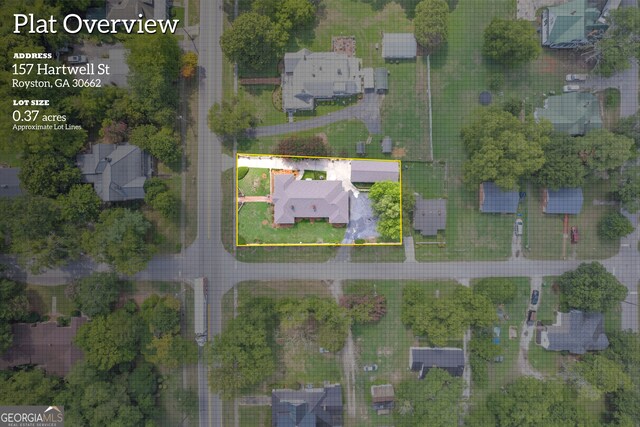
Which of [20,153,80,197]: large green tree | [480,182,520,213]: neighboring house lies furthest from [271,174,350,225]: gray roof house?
[20,153,80,197]: large green tree

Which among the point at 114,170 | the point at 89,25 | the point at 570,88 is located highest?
the point at 89,25

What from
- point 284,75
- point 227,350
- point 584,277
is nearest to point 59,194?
point 227,350

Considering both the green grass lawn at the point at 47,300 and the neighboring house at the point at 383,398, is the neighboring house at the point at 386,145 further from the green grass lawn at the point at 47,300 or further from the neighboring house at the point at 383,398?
the green grass lawn at the point at 47,300

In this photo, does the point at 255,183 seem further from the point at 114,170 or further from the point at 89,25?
the point at 89,25

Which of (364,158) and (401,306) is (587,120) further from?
(401,306)

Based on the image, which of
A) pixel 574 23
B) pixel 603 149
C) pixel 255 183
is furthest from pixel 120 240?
pixel 574 23
